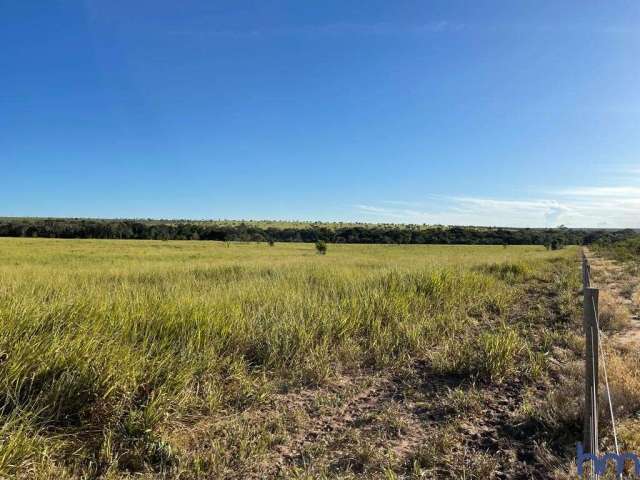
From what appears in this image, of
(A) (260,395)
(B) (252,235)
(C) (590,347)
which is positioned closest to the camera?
(C) (590,347)

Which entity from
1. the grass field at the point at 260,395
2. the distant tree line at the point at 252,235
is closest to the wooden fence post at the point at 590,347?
the grass field at the point at 260,395

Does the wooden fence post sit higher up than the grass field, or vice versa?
the wooden fence post

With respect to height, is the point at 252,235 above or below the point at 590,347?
below

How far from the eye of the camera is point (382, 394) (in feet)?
15.6

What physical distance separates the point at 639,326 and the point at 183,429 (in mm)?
8973

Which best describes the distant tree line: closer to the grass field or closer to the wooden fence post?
the grass field

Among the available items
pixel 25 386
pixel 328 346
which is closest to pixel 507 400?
pixel 328 346

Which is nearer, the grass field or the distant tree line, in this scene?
the grass field

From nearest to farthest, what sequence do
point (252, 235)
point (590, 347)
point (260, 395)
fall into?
point (590, 347) → point (260, 395) → point (252, 235)

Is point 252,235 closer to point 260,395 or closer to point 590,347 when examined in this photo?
point 260,395

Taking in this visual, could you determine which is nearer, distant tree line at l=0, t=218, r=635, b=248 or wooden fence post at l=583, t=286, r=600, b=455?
wooden fence post at l=583, t=286, r=600, b=455

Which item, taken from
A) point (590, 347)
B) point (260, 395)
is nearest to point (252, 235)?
point (260, 395)

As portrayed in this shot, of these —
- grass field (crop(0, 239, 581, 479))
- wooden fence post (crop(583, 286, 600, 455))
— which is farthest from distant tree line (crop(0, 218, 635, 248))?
wooden fence post (crop(583, 286, 600, 455))

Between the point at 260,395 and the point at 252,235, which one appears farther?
the point at 252,235
